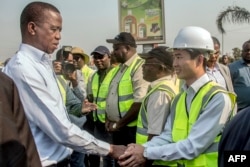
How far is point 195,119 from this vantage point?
3.06 metres

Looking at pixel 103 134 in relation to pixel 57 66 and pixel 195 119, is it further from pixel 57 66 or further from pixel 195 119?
pixel 195 119

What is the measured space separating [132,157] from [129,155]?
26 mm

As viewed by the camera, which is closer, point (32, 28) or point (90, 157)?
point (32, 28)

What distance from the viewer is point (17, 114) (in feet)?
6.15

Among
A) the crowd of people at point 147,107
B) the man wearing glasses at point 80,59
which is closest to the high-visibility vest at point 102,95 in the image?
the crowd of people at point 147,107

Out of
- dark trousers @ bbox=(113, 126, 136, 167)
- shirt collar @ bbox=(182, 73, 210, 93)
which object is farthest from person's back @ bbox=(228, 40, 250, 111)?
shirt collar @ bbox=(182, 73, 210, 93)

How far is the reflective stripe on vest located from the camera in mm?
5305

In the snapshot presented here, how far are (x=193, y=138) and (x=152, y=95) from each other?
2.76 ft

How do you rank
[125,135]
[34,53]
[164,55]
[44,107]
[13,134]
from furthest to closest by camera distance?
[125,135] < [164,55] < [34,53] < [44,107] < [13,134]

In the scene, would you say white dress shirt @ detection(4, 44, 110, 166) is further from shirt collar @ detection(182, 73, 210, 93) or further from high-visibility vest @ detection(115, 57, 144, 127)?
high-visibility vest @ detection(115, 57, 144, 127)

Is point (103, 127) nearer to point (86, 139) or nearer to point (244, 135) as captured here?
point (86, 139)

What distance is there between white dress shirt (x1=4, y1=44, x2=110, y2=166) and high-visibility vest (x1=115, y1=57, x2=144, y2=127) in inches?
89.2

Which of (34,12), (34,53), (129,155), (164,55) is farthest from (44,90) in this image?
(164,55)

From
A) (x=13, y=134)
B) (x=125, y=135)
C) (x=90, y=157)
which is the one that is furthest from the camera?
(x=90, y=157)
